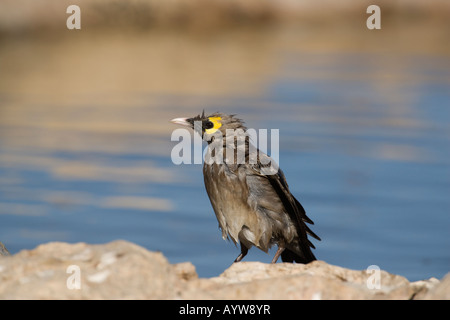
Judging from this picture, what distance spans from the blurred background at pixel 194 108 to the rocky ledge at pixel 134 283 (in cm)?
557

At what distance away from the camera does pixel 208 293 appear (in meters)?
4.77

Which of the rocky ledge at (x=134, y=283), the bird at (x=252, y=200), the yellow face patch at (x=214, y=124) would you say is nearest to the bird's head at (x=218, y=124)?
the yellow face patch at (x=214, y=124)

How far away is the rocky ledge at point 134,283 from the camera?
4.59 meters

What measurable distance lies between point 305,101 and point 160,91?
11.2 feet

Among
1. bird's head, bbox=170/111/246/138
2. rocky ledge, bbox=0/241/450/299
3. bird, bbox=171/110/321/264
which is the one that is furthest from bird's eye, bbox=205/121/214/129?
rocky ledge, bbox=0/241/450/299

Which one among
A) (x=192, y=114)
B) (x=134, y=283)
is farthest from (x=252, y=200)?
(x=192, y=114)

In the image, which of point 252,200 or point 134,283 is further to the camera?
point 252,200

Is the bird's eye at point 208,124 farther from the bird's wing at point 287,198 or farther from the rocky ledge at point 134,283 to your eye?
Result: the rocky ledge at point 134,283

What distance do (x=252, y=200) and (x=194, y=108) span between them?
1143cm

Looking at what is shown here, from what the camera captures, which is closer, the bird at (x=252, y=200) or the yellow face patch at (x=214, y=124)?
the bird at (x=252, y=200)

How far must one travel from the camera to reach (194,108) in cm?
1861

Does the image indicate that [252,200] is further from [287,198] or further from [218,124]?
[218,124]
